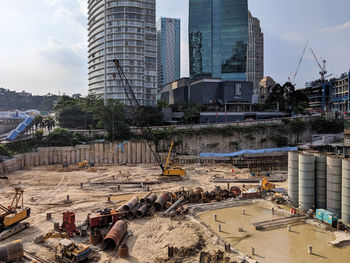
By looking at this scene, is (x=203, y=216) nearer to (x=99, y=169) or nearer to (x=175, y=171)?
(x=175, y=171)

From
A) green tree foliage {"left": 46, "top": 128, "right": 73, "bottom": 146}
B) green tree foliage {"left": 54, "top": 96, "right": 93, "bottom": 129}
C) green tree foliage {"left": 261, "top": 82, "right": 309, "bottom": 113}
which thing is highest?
green tree foliage {"left": 261, "top": 82, "right": 309, "bottom": 113}

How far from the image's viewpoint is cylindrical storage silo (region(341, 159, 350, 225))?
62.9ft

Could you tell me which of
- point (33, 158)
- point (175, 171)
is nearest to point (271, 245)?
point (175, 171)

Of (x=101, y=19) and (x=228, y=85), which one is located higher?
(x=101, y=19)

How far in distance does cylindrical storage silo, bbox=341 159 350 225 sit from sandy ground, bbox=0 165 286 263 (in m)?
10.4

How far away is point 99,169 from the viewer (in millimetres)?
43594

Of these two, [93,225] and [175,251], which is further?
[93,225]

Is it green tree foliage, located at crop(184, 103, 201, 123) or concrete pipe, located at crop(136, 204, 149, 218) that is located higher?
green tree foliage, located at crop(184, 103, 201, 123)

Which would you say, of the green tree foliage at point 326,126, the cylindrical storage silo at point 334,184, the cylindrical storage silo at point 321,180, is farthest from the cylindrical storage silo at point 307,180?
the green tree foliage at point 326,126

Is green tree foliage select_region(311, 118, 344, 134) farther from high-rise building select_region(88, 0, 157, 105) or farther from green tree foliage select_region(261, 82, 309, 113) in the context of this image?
high-rise building select_region(88, 0, 157, 105)

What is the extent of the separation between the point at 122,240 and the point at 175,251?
3.86 m

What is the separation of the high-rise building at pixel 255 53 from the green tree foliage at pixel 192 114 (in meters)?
123

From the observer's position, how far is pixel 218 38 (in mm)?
122750

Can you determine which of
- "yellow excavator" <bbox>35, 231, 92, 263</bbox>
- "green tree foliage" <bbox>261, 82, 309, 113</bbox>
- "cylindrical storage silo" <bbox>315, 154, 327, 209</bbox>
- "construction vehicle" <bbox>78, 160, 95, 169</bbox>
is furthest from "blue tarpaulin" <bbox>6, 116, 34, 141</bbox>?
"green tree foliage" <bbox>261, 82, 309, 113</bbox>
